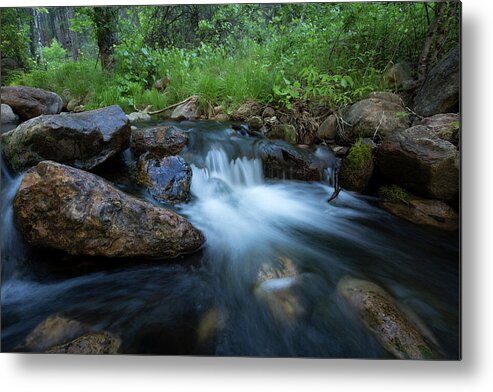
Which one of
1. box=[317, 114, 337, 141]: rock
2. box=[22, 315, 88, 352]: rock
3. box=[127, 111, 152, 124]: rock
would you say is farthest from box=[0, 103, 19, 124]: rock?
box=[317, 114, 337, 141]: rock

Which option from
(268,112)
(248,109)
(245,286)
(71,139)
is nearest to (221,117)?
(248,109)

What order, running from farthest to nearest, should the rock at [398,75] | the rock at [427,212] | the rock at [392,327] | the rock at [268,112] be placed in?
the rock at [268,112] → the rock at [398,75] → the rock at [427,212] → the rock at [392,327]

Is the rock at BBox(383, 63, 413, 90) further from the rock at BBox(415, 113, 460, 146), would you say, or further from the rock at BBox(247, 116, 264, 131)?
the rock at BBox(247, 116, 264, 131)

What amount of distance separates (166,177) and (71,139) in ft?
1.67

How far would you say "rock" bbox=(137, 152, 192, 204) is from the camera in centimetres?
160

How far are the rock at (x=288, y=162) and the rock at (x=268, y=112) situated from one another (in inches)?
6.0

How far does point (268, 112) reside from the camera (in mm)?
1834

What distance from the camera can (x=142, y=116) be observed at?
181 cm

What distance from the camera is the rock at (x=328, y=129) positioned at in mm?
1736

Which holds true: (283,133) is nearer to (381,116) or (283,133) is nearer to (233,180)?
(233,180)

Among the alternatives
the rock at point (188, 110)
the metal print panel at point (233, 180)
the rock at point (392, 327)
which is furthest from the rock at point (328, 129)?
the rock at point (392, 327)

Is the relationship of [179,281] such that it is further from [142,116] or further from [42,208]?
[142,116]

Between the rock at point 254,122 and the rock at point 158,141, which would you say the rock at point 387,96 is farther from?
the rock at point 158,141

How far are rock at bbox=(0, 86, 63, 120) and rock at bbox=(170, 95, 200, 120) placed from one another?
62cm
